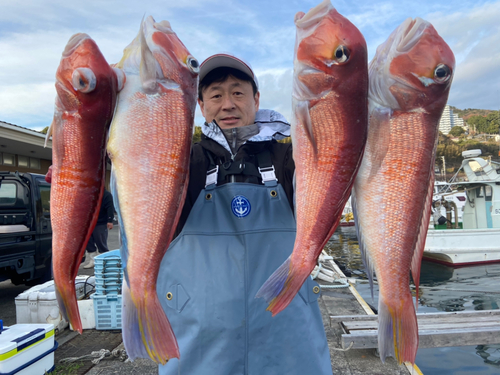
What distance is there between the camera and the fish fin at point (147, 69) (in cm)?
151

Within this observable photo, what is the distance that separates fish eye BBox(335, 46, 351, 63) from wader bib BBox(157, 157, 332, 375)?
0.90m

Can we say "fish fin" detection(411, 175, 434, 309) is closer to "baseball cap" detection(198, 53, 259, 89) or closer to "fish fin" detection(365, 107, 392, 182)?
"fish fin" detection(365, 107, 392, 182)

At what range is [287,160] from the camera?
7.36ft

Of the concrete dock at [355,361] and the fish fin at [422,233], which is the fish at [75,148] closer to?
the fish fin at [422,233]

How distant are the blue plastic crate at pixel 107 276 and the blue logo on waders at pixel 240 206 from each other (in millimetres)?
3924

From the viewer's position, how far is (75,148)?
1.46 meters

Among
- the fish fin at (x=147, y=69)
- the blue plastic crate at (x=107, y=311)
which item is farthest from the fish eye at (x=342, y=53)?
the blue plastic crate at (x=107, y=311)

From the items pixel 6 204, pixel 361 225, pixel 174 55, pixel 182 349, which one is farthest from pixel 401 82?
pixel 6 204

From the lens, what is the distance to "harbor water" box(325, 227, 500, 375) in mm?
6562

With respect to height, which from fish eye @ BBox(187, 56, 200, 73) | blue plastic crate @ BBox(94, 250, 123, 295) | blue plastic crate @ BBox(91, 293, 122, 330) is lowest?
blue plastic crate @ BBox(91, 293, 122, 330)

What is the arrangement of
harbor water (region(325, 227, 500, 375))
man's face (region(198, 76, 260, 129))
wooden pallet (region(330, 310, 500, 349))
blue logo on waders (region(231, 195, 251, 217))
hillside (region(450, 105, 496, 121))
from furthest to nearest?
hillside (region(450, 105, 496, 121))
harbor water (region(325, 227, 500, 375))
wooden pallet (region(330, 310, 500, 349))
man's face (region(198, 76, 260, 129))
blue logo on waders (region(231, 195, 251, 217))

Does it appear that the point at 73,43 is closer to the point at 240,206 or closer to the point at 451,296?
the point at 240,206

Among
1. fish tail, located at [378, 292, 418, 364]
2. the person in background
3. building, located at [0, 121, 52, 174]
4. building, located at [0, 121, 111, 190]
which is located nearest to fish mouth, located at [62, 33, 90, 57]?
fish tail, located at [378, 292, 418, 364]

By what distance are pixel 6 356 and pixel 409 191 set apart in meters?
3.79
